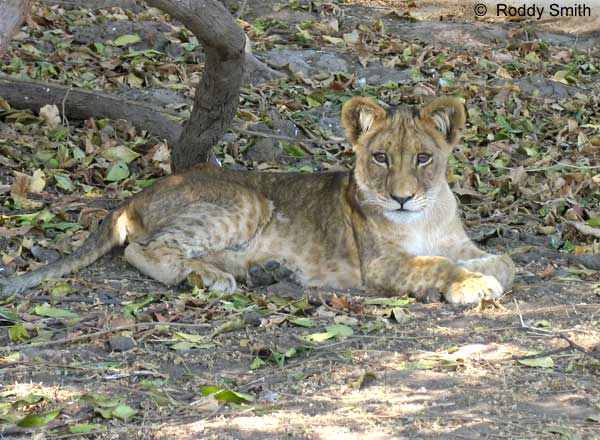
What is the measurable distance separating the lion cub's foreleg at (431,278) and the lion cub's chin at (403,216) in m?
0.23

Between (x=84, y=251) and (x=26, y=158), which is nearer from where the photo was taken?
(x=84, y=251)

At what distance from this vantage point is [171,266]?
6684 millimetres

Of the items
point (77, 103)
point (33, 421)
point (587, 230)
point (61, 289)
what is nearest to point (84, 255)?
point (61, 289)

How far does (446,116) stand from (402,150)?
1.21ft

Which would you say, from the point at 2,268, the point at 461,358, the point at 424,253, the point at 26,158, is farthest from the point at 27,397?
the point at 26,158

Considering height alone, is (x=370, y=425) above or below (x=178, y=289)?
above

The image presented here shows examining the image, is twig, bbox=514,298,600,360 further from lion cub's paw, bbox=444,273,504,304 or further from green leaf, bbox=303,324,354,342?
green leaf, bbox=303,324,354,342

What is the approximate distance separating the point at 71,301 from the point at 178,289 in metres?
0.70

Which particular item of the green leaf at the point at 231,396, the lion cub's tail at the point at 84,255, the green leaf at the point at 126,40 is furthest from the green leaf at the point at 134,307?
the green leaf at the point at 126,40

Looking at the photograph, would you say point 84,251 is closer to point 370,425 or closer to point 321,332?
point 321,332

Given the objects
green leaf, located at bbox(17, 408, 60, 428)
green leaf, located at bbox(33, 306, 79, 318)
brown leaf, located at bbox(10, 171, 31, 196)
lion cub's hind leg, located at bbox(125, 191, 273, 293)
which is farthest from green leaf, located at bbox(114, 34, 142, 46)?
green leaf, located at bbox(17, 408, 60, 428)

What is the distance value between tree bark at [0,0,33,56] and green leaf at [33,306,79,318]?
1438 mm

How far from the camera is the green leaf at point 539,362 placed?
4.89 meters

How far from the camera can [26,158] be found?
858 centimetres
